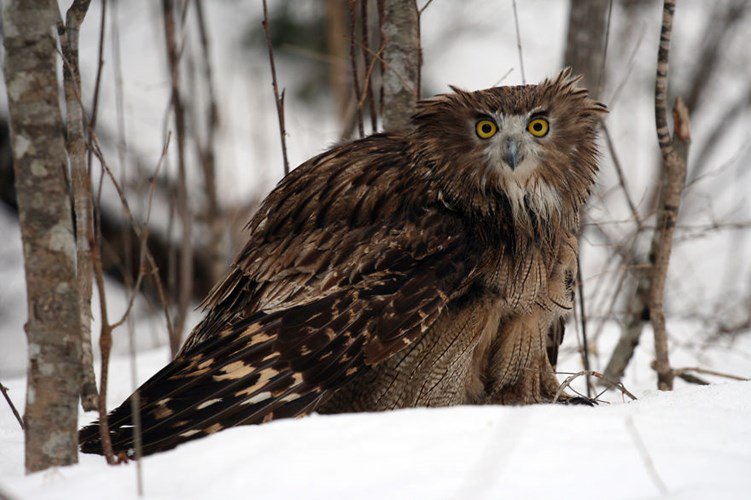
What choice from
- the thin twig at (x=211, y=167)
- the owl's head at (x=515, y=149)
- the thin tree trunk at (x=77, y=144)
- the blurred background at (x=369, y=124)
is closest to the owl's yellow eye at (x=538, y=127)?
the owl's head at (x=515, y=149)

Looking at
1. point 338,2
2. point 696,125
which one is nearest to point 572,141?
point 338,2

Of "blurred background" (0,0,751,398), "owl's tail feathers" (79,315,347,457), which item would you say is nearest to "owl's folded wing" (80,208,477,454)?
"owl's tail feathers" (79,315,347,457)

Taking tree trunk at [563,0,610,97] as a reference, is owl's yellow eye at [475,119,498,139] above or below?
below

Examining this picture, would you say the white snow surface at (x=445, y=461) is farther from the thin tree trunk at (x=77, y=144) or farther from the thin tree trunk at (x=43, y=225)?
the thin tree trunk at (x=77, y=144)

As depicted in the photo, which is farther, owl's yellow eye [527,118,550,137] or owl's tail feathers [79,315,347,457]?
owl's yellow eye [527,118,550,137]

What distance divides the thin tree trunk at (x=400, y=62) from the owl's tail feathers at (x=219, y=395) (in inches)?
67.6

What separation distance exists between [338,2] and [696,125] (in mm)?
4977

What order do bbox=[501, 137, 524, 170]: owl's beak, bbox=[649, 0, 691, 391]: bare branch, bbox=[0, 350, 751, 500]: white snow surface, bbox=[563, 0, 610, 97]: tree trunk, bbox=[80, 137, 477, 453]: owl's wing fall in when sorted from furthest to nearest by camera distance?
bbox=[563, 0, 610, 97]: tree trunk → bbox=[649, 0, 691, 391]: bare branch → bbox=[501, 137, 524, 170]: owl's beak → bbox=[80, 137, 477, 453]: owl's wing → bbox=[0, 350, 751, 500]: white snow surface

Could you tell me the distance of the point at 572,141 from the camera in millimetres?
3455

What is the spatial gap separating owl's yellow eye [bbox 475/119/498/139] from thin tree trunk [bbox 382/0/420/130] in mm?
970

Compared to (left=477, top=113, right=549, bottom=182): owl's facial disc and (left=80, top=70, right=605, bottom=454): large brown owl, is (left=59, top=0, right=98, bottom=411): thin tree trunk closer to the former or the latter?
(left=80, top=70, right=605, bottom=454): large brown owl

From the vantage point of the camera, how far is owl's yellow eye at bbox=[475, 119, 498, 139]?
3.33 metres

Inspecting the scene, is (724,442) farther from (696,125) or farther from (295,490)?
(696,125)

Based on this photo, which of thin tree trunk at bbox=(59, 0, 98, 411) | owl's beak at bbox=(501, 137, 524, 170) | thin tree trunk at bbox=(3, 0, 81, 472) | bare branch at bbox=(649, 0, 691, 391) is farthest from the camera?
bare branch at bbox=(649, 0, 691, 391)
